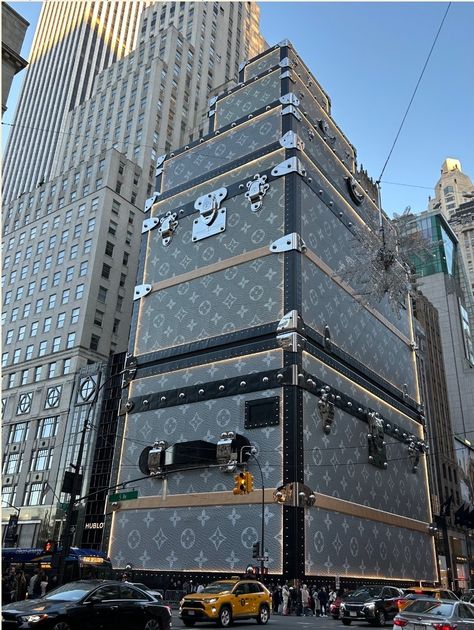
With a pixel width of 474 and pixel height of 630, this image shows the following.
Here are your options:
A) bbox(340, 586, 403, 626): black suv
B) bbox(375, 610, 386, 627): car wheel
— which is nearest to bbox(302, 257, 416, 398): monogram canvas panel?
bbox(340, 586, 403, 626): black suv

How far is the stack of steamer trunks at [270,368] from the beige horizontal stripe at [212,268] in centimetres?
10

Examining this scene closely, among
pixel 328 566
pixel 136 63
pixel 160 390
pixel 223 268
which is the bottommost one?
pixel 328 566

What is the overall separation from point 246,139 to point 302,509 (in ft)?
90.8

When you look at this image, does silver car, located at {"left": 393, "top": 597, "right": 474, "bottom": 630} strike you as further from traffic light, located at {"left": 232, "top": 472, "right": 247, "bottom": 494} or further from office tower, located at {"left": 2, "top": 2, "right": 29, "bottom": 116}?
office tower, located at {"left": 2, "top": 2, "right": 29, "bottom": 116}

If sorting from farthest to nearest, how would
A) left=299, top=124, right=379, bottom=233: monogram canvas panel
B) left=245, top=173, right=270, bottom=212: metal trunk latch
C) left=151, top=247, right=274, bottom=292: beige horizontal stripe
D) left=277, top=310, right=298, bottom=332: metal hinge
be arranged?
1. left=299, top=124, right=379, bottom=233: monogram canvas panel
2. left=245, top=173, right=270, bottom=212: metal trunk latch
3. left=151, top=247, right=274, bottom=292: beige horizontal stripe
4. left=277, top=310, right=298, bottom=332: metal hinge

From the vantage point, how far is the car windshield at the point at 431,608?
14.1 m

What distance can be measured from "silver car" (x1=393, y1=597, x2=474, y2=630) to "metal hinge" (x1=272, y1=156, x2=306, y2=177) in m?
29.4

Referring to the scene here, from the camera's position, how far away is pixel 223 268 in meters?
39.7

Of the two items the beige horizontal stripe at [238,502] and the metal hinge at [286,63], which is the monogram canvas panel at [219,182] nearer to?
the metal hinge at [286,63]

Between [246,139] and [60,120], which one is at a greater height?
[60,120]

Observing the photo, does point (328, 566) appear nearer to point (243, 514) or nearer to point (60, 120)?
point (243, 514)

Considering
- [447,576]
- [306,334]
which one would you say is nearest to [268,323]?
[306,334]

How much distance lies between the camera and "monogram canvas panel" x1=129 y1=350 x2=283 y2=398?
34.2m

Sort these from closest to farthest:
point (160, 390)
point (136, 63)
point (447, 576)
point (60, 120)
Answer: point (160, 390)
point (447, 576)
point (136, 63)
point (60, 120)
